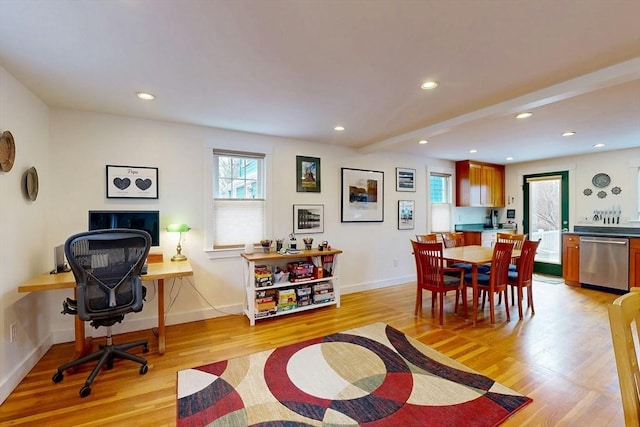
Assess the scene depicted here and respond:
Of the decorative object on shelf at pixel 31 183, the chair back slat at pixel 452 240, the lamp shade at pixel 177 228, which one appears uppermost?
the decorative object on shelf at pixel 31 183

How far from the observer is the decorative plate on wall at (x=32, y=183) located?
256 cm

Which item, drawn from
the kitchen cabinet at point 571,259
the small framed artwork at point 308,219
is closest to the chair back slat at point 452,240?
the small framed artwork at point 308,219

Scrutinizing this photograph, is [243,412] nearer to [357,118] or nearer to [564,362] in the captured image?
[564,362]

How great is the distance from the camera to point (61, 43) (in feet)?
6.17

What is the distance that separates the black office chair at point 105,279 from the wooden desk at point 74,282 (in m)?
0.14

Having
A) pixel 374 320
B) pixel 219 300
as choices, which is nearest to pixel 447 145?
pixel 374 320

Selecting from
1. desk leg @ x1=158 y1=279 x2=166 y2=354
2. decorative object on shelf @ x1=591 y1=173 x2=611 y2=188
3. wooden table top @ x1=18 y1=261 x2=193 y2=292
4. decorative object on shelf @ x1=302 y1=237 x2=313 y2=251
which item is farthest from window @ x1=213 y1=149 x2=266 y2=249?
decorative object on shelf @ x1=591 y1=173 x2=611 y2=188

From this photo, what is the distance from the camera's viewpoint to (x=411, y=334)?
3211mm

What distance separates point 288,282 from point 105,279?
204cm

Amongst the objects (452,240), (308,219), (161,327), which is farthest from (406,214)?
(161,327)

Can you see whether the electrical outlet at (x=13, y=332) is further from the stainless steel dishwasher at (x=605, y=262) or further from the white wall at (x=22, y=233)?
the stainless steel dishwasher at (x=605, y=262)

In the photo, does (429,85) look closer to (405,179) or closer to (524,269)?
(524,269)

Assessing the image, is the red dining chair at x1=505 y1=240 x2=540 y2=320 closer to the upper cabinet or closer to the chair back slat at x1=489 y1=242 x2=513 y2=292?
the chair back slat at x1=489 y1=242 x2=513 y2=292

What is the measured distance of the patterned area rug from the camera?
1918mm
